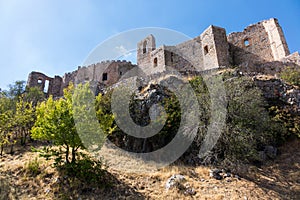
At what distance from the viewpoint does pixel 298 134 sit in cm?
1127

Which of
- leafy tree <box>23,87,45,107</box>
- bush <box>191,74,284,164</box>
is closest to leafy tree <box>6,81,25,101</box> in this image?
leafy tree <box>23,87,45,107</box>

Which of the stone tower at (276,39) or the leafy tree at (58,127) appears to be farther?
the stone tower at (276,39)

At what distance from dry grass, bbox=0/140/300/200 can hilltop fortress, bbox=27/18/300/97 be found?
850 cm

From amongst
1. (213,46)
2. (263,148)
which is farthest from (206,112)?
(213,46)

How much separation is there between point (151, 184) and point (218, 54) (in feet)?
46.8

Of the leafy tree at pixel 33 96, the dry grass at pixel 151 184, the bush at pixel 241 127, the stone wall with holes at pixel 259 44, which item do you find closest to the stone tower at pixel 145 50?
the stone wall with holes at pixel 259 44

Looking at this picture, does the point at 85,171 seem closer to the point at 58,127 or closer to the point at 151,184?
the point at 58,127

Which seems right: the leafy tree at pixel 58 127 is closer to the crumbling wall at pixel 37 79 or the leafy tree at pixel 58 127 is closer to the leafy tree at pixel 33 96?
the leafy tree at pixel 33 96

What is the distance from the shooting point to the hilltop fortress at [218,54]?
1734cm

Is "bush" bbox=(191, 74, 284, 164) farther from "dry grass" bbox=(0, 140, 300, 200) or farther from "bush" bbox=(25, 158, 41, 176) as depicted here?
"bush" bbox=(25, 158, 41, 176)

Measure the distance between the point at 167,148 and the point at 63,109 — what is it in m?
7.25

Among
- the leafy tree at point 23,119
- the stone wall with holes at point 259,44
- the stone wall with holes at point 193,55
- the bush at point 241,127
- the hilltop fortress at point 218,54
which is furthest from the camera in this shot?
the stone wall with holes at point 193,55

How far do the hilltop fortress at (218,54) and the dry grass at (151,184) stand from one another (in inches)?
335

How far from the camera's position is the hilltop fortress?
56.9 ft
